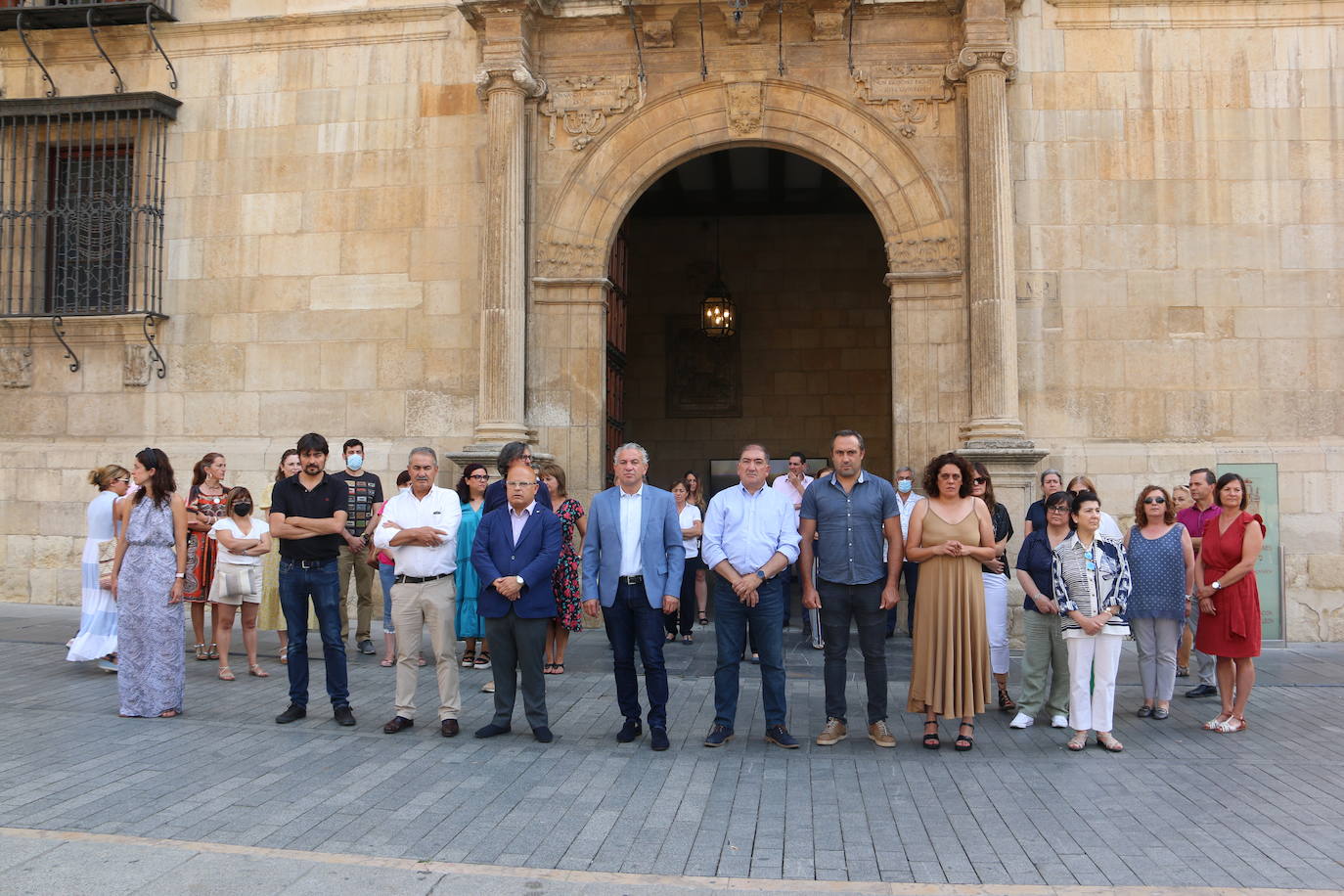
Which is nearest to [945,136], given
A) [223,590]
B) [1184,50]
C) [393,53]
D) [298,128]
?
[1184,50]

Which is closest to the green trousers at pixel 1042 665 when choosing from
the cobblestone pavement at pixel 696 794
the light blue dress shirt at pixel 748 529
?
the cobblestone pavement at pixel 696 794

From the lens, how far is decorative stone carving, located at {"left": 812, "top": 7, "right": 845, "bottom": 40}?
11734 millimetres

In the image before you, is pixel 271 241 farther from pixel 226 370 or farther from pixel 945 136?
pixel 945 136

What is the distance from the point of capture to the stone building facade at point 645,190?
37.3 ft

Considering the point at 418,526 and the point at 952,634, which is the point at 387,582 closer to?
the point at 418,526

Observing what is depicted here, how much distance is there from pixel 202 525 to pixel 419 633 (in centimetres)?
318

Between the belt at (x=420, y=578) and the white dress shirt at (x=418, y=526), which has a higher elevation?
the white dress shirt at (x=418, y=526)

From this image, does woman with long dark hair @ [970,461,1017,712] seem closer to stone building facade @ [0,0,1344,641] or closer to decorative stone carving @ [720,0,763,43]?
stone building facade @ [0,0,1344,641]

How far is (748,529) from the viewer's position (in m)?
6.67

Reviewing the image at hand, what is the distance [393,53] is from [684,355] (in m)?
7.28

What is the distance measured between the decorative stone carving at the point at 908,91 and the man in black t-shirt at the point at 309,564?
7.52 meters

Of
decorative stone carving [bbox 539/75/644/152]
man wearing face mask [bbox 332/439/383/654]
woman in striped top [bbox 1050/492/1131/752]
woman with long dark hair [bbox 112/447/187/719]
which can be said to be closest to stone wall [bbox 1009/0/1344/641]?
decorative stone carving [bbox 539/75/644/152]

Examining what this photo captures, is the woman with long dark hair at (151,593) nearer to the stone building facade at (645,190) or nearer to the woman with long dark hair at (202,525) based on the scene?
the woman with long dark hair at (202,525)

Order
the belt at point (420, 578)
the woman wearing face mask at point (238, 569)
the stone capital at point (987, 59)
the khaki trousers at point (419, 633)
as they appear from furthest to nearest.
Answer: the stone capital at point (987, 59) → the woman wearing face mask at point (238, 569) → the belt at point (420, 578) → the khaki trousers at point (419, 633)
